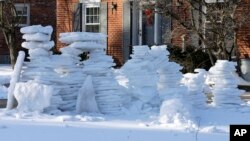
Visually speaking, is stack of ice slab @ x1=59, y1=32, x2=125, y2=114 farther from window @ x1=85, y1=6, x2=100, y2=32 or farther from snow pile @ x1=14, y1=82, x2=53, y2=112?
window @ x1=85, y1=6, x2=100, y2=32

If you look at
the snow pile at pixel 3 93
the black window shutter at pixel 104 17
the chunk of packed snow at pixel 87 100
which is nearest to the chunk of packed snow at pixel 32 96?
the chunk of packed snow at pixel 87 100

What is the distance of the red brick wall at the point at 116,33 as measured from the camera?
71.2 ft

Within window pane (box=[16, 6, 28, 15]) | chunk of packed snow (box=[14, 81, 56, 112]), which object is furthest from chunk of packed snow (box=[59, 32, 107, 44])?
window pane (box=[16, 6, 28, 15])

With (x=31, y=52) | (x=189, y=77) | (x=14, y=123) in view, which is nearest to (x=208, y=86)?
(x=189, y=77)

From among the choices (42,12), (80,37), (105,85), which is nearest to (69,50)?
(80,37)

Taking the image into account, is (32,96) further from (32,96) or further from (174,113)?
(174,113)

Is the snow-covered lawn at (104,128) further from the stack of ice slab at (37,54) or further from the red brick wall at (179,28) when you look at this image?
the red brick wall at (179,28)

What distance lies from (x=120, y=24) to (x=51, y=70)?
1081cm

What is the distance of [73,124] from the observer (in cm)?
961

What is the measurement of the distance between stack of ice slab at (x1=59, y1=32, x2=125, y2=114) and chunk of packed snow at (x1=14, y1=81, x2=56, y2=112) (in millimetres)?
982

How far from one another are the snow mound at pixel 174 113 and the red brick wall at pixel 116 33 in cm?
1161

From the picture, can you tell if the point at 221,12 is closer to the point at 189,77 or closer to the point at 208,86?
the point at 208,86

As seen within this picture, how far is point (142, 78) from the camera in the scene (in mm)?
11828

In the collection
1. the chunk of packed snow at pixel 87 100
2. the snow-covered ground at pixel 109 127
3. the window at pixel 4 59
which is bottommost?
the window at pixel 4 59
